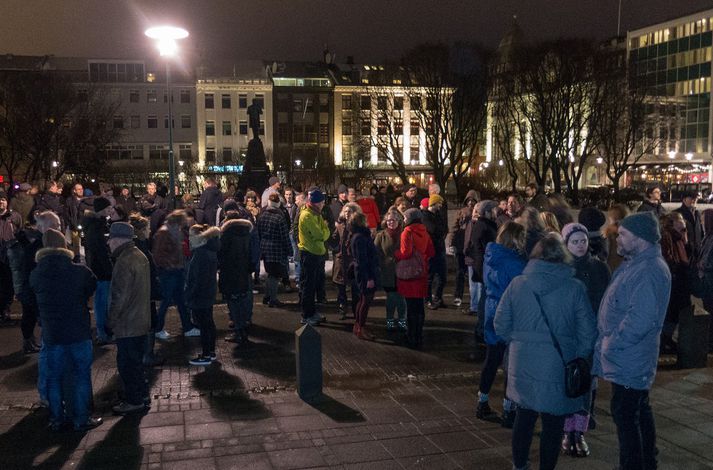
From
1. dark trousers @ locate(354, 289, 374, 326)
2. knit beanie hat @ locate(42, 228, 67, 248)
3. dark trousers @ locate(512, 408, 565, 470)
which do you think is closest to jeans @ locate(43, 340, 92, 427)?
knit beanie hat @ locate(42, 228, 67, 248)

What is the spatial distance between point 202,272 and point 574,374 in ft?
16.1

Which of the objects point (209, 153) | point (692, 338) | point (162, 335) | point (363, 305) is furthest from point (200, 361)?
point (209, 153)

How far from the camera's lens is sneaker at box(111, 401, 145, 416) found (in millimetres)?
6414

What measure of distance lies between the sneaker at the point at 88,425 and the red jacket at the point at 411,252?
13.0ft

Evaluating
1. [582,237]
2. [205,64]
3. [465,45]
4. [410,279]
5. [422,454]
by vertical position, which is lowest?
[422,454]

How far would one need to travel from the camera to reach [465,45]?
38719 mm

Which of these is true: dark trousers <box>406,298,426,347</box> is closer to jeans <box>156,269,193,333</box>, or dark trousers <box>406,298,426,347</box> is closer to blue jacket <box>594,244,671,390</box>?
jeans <box>156,269,193,333</box>

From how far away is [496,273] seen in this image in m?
6.03

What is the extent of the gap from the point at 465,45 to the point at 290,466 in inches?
1439

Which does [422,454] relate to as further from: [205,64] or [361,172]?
[205,64]

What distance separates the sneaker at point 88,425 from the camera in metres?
5.99

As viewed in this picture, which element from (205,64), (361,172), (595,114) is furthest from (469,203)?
(205,64)

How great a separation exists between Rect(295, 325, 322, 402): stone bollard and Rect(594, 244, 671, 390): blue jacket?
315cm

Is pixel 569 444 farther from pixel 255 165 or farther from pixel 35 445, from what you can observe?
pixel 255 165
